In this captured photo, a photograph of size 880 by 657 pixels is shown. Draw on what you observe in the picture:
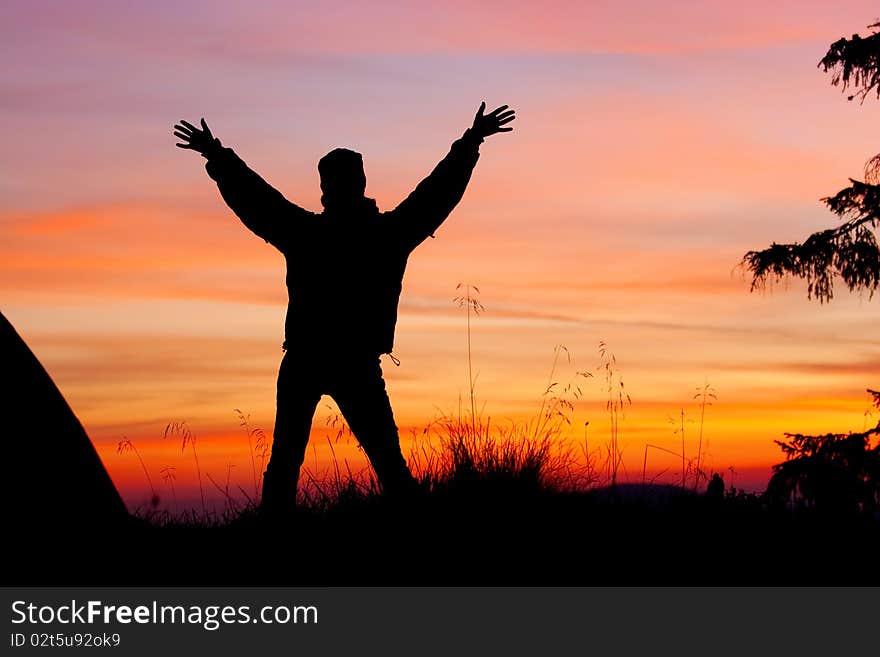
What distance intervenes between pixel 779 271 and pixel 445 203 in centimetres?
844

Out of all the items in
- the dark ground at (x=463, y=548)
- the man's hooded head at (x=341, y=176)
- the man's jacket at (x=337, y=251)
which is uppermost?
the man's hooded head at (x=341, y=176)

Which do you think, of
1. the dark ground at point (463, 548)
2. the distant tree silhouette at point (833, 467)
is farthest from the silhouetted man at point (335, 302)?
the distant tree silhouette at point (833, 467)

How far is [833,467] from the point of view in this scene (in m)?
14.4

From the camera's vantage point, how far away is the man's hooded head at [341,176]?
7.57 meters

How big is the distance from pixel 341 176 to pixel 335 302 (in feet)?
2.82

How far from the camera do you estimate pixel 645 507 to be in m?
8.41

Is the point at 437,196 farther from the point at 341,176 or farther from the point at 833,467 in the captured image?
the point at 833,467

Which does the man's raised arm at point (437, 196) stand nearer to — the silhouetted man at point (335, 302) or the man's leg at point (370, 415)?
the silhouetted man at point (335, 302)

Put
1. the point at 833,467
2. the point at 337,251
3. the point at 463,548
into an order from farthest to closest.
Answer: the point at 833,467, the point at 337,251, the point at 463,548

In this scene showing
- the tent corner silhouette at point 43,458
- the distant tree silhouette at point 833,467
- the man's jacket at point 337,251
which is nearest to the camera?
the tent corner silhouette at point 43,458

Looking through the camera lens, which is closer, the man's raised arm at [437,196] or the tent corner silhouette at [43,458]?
the tent corner silhouette at [43,458]

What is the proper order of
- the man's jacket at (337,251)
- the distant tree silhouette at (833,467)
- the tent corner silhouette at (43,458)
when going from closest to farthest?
the tent corner silhouette at (43,458) → the man's jacket at (337,251) → the distant tree silhouette at (833,467)

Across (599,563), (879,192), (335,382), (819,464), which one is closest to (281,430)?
(335,382)

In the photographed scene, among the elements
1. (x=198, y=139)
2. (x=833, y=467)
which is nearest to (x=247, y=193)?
(x=198, y=139)
